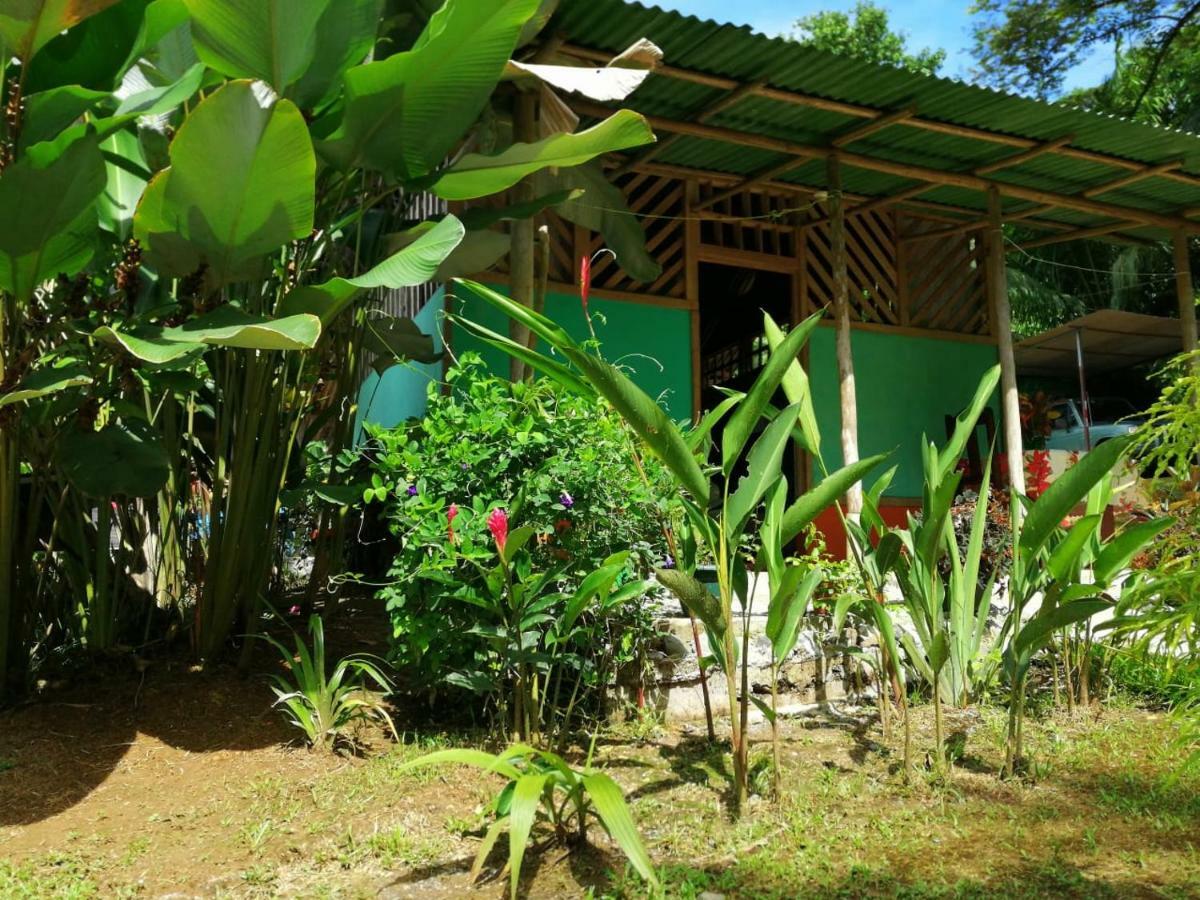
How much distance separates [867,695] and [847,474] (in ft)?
5.51

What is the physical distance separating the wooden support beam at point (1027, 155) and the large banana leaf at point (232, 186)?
18.6 ft

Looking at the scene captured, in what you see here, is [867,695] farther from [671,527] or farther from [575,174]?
[575,174]

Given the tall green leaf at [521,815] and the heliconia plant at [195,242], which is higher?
the heliconia plant at [195,242]

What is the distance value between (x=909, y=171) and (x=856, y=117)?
1.02 meters

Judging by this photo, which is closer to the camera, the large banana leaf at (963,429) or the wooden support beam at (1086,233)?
the large banana leaf at (963,429)

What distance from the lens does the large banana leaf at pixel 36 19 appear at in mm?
2955

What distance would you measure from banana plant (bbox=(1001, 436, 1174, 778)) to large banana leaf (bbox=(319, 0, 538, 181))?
223 cm

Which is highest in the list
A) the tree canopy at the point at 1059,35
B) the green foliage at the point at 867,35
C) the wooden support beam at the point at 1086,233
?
the green foliage at the point at 867,35

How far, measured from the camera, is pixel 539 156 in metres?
3.45

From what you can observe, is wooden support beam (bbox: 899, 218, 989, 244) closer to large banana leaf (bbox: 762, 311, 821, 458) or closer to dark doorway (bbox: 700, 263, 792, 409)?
dark doorway (bbox: 700, 263, 792, 409)

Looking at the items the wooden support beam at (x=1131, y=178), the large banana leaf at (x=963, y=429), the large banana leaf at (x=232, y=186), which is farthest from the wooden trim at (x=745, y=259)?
the large banana leaf at (x=232, y=186)

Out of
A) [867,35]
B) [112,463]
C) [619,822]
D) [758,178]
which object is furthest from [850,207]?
[867,35]

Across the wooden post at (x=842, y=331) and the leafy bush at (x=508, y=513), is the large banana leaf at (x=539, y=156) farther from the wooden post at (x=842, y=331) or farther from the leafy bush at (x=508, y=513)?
the wooden post at (x=842, y=331)

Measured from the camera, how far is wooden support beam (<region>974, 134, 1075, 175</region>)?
680cm
